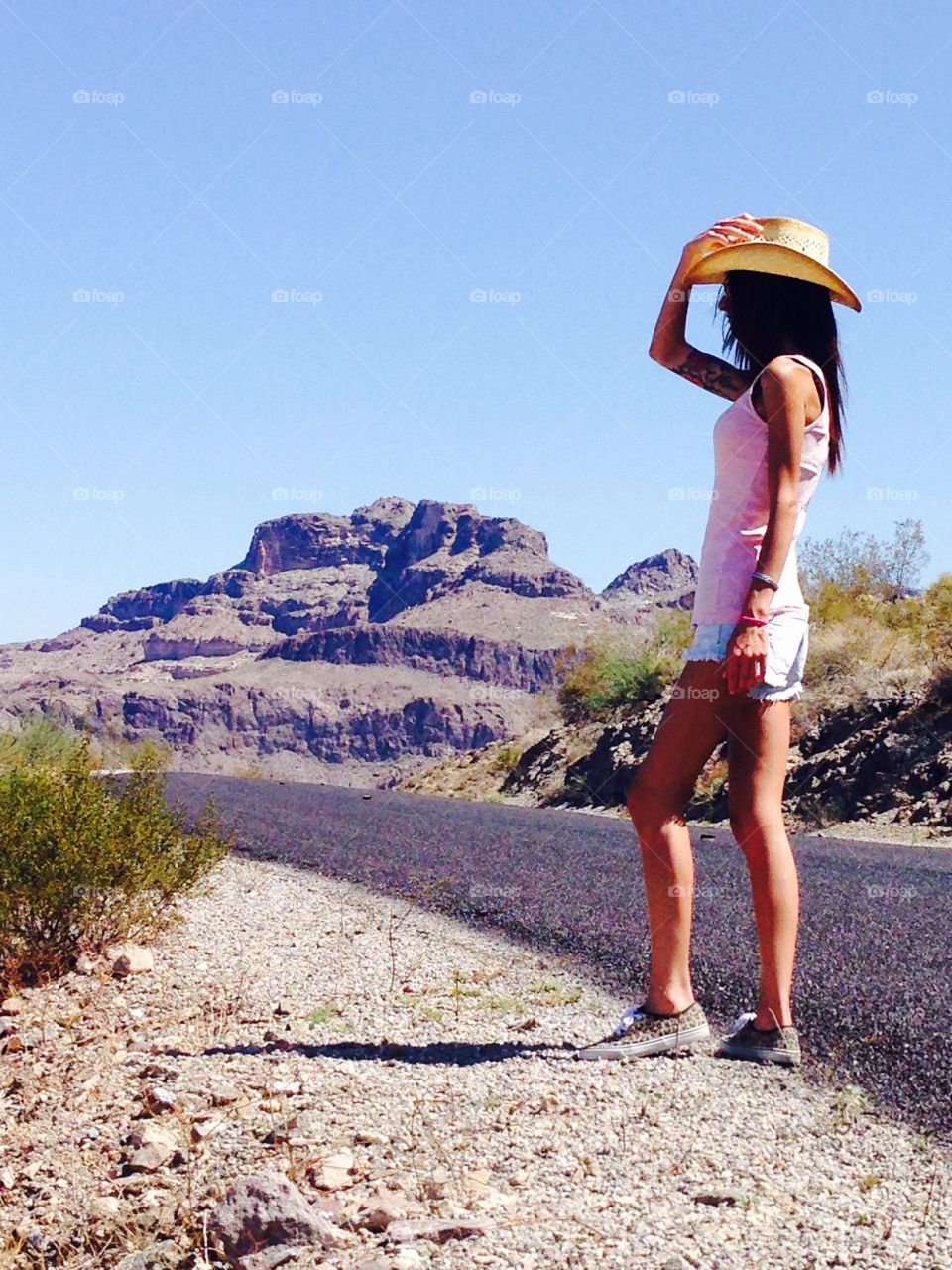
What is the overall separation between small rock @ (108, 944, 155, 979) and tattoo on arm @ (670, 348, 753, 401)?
12.5 feet

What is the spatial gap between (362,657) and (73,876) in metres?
113

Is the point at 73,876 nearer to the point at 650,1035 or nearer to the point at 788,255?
the point at 650,1035

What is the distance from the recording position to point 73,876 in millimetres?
6902

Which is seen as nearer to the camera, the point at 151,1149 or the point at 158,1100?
the point at 151,1149

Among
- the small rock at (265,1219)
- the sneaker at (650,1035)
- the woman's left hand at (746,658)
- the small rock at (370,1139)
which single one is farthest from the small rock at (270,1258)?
the woman's left hand at (746,658)

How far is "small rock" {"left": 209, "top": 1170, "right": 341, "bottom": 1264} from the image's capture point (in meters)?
3.00

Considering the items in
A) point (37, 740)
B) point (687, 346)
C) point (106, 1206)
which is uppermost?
point (687, 346)

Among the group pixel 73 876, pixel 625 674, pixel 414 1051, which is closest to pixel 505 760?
pixel 625 674

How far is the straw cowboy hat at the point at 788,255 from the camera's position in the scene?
4125mm

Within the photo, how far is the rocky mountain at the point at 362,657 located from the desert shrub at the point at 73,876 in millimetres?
61230

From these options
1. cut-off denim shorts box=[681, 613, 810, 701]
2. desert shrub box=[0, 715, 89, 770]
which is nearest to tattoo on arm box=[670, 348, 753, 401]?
cut-off denim shorts box=[681, 613, 810, 701]

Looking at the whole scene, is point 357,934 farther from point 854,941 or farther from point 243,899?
point 854,941

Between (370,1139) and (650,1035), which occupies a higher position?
(650,1035)

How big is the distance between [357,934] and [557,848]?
4786 mm
